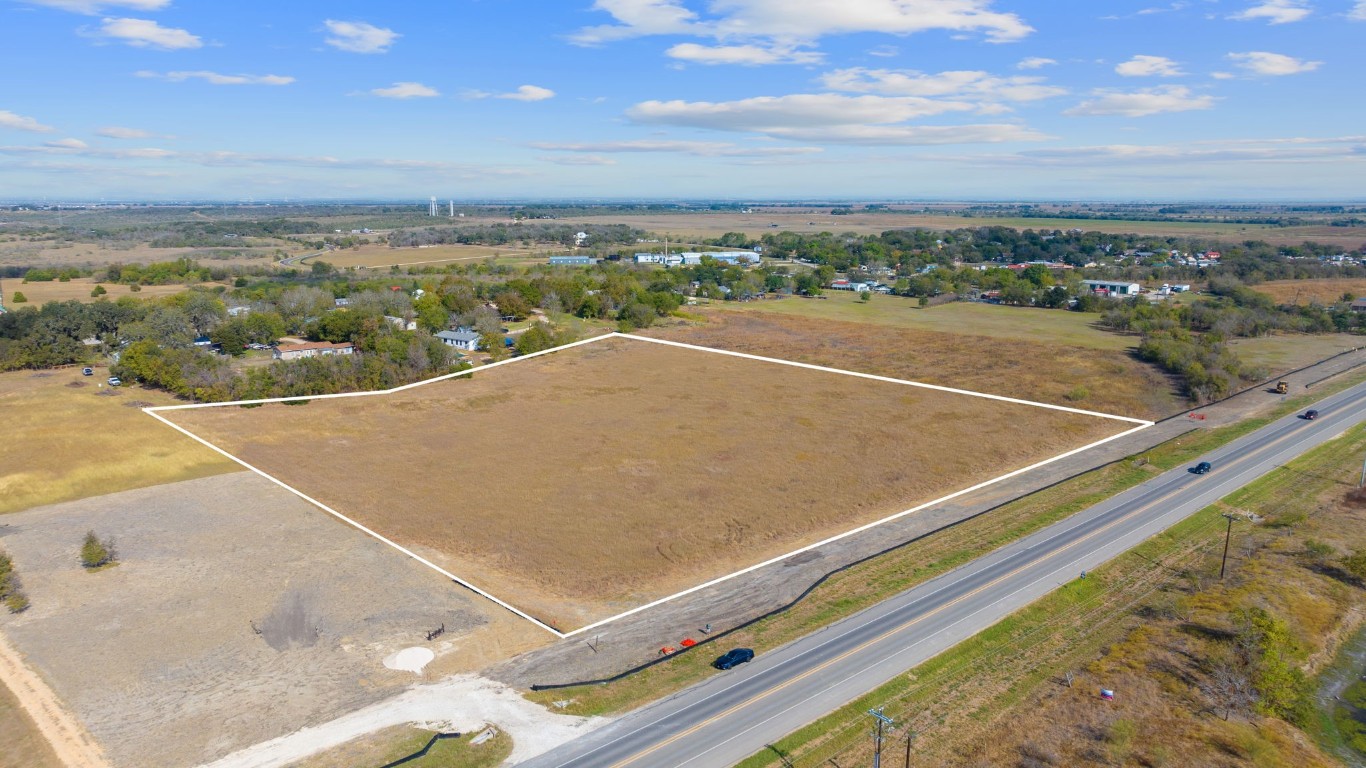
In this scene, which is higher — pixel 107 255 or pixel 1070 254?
pixel 1070 254

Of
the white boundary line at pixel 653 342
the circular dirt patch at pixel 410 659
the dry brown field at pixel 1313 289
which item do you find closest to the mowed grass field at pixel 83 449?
the white boundary line at pixel 653 342

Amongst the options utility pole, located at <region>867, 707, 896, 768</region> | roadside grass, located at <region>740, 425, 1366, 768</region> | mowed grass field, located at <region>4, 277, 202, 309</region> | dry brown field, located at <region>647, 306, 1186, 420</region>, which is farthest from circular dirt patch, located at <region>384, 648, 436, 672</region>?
mowed grass field, located at <region>4, 277, 202, 309</region>

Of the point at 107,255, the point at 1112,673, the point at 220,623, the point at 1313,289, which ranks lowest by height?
the point at 220,623

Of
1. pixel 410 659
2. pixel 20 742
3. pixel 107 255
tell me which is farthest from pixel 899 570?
pixel 107 255

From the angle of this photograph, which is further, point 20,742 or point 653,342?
point 653,342

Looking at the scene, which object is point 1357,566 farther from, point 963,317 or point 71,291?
point 71,291

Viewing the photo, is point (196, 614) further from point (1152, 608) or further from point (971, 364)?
point (971, 364)

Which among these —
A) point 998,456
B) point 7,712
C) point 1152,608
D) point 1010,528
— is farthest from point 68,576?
point 998,456
